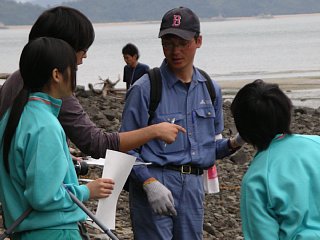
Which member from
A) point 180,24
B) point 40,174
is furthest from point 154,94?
point 40,174

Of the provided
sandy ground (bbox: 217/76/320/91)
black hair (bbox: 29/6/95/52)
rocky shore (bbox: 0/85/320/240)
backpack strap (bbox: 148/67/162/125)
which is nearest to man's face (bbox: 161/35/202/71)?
backpack strap (bbox: 148/67/162/125)

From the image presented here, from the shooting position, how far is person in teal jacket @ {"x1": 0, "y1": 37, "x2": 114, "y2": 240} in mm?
4043

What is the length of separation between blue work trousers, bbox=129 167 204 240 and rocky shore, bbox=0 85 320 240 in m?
2.59

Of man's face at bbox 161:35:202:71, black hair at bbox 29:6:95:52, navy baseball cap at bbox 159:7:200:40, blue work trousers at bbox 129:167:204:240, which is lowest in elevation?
blue work trousers at bbox 129:167:204:240

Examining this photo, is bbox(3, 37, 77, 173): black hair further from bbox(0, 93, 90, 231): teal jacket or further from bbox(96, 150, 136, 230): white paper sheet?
bbox(96, 150, 136, 230): white paper sheet

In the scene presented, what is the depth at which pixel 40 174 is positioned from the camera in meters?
4.02

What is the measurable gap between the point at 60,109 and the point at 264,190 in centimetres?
102

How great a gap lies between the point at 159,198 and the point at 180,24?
3.01ft

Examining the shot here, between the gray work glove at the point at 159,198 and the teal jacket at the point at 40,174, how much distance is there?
0.75m

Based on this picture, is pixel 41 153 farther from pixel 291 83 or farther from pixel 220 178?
pixel 291 83

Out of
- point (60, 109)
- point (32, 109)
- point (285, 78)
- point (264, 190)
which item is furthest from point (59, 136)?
point (285, 78)

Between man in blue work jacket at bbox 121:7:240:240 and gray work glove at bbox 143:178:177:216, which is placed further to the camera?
man in blue work jacket at bbox 121:7:240:240

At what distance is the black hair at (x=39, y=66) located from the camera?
4.21 meters

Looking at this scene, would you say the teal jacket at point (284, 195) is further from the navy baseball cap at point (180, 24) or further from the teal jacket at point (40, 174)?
the navy baseball cap at point (180, 24)
